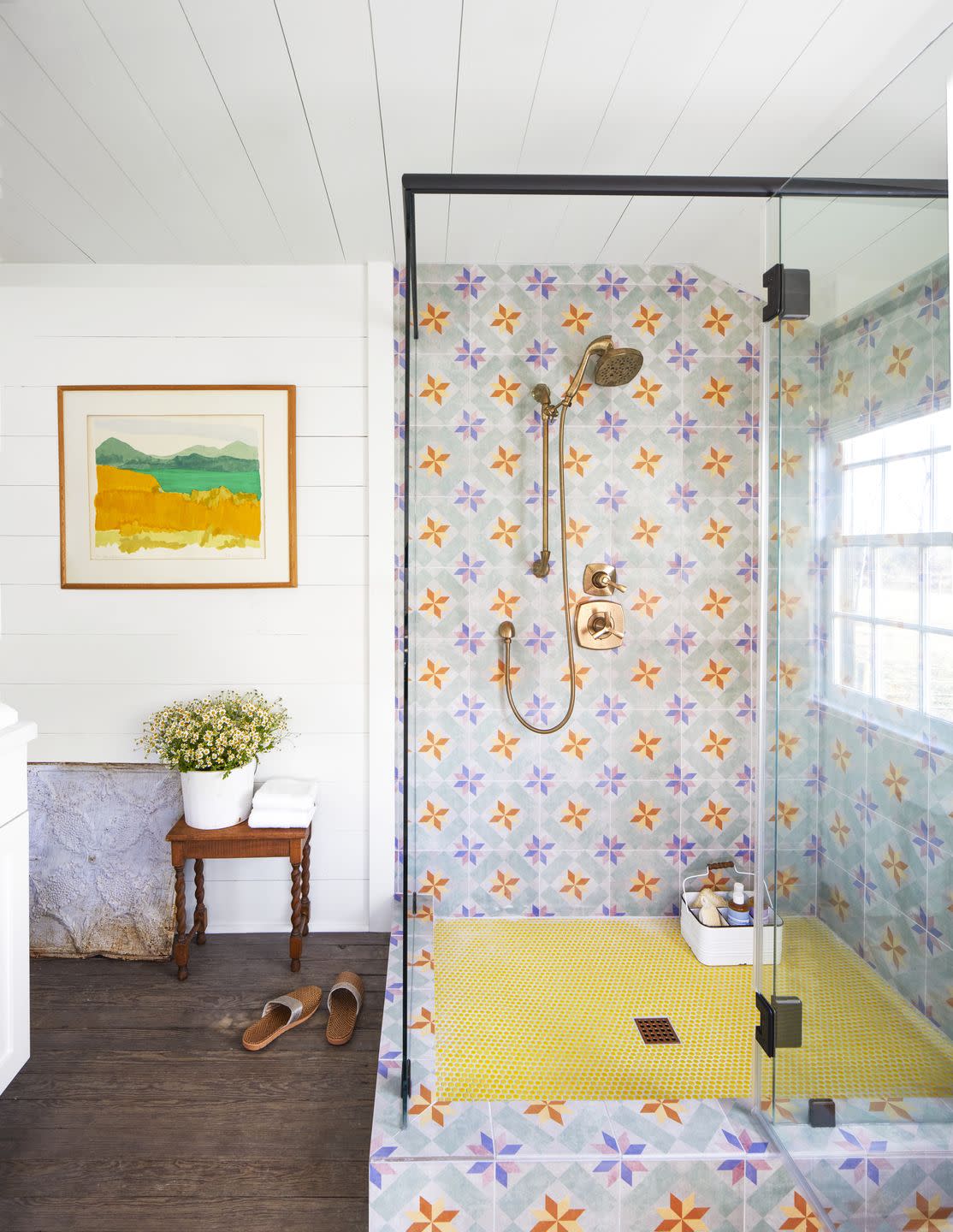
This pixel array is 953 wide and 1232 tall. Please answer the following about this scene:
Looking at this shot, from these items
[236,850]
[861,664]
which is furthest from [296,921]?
[861,664]

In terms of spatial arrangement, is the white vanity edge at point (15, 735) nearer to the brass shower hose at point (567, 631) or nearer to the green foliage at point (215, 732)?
Answer: the green foliage at point (215, 732)

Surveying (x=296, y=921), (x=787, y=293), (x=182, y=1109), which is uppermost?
(x=787, y=293)

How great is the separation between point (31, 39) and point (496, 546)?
1659 millimetres

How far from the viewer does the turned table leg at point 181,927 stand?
2.29 meters

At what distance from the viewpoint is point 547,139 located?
174 centimetres

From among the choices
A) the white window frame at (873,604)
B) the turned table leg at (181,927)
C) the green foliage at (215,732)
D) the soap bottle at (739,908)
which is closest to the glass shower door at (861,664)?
the white window frame at (873,604)

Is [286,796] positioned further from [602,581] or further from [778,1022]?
[778,1022]

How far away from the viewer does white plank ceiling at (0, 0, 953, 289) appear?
132cm

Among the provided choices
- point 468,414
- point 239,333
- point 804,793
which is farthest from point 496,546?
point 804,793

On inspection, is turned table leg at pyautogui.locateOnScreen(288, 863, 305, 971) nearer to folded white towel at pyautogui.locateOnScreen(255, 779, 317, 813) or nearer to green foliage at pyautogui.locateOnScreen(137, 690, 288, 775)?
folded white towel at pyautogui.locateOnScreen(255, 779, 317, 813)

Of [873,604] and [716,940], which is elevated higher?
[873,604]

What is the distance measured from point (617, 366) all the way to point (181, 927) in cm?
221

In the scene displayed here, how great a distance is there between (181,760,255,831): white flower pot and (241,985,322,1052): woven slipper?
0.54m

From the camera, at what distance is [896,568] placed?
1.09m
